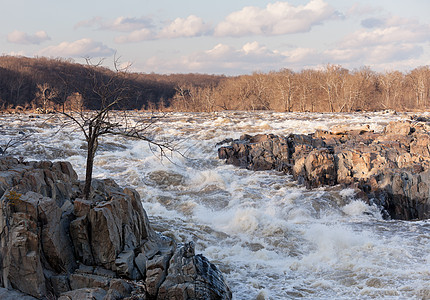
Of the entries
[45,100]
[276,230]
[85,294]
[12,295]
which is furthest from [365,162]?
[45,100]

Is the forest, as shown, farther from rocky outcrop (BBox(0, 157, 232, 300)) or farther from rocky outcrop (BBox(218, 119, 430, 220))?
rocky outcrop (BBox(0, 157, 232, 300))

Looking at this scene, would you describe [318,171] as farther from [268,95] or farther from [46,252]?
[268,95]

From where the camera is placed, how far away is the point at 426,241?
33.2 ft

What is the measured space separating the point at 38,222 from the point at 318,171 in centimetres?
1179

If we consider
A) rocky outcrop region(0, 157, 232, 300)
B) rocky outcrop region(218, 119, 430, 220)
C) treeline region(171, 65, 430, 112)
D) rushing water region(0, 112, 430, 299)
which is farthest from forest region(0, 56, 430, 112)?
rocky outcrop region(0, 157, 232, 300)

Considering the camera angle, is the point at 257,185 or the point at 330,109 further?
the point at 330,109

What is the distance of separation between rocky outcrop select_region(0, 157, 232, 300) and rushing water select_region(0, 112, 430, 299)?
149 cm

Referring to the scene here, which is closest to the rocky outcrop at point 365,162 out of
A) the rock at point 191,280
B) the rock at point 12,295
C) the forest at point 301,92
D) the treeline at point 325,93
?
the rock at point 191,280

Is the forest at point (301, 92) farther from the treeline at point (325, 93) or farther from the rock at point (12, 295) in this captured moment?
the rock at point (12, 295)

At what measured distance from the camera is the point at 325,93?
60.2 metres

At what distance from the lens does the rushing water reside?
791cm

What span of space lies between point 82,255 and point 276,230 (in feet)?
18.6

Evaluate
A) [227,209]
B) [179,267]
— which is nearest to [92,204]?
[179,267]

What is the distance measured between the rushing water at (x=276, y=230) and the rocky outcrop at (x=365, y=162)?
0.84m
